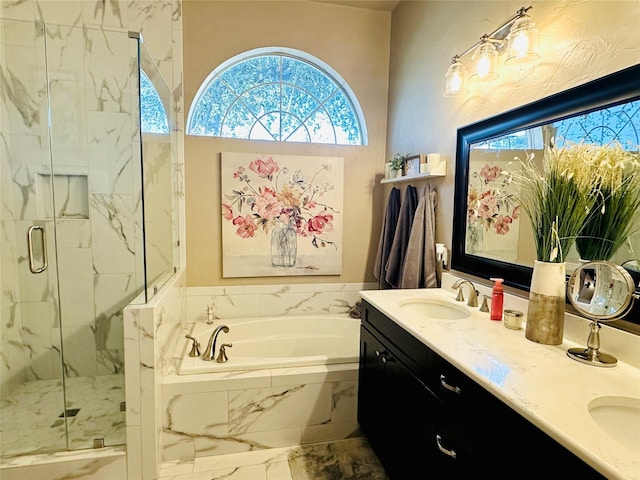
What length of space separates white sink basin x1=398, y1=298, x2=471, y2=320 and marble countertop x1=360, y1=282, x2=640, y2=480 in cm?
27

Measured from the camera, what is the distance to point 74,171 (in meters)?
2.48

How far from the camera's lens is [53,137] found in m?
2.42

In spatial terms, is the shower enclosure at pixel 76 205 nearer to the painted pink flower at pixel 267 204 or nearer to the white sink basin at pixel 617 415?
the painted pink flower at pixel 267 204

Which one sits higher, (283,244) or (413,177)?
(413,177)

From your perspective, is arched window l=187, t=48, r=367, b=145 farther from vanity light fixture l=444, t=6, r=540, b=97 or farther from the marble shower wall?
Answer: vanity light fixture l=444, t=6, r=540, b=97

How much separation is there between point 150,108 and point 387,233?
6.22ft

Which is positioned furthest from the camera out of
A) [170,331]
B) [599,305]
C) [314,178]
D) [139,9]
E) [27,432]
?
[314,178]

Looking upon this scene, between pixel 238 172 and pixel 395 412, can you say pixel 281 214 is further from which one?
pixel 395 412

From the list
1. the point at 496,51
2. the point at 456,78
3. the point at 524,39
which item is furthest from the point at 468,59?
the point at 524,39

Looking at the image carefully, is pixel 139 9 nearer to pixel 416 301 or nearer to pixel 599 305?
pixel 416 301

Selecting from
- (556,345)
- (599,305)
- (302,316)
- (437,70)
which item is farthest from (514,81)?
(302,316)

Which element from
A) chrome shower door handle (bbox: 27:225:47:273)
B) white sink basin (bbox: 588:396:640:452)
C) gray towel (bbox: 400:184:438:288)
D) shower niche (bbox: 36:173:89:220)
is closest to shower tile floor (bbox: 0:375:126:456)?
chrome shower door handle (bbox: 27:225:47:273)

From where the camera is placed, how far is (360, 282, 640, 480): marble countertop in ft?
2.39

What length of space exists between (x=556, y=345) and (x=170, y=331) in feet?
6.80
